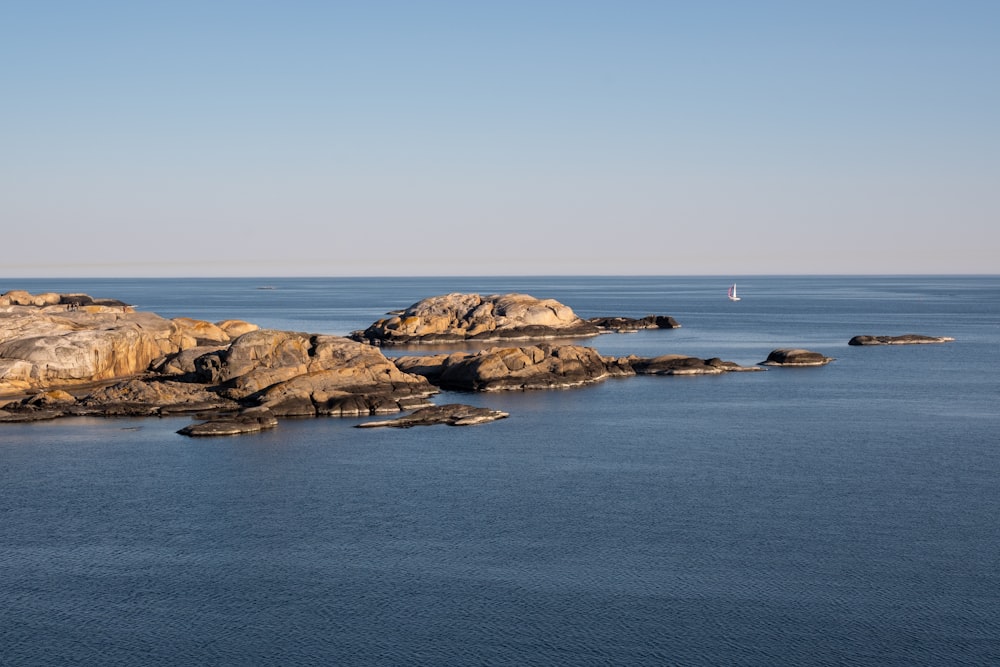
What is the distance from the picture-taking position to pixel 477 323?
142500mm

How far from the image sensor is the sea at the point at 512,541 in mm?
33875

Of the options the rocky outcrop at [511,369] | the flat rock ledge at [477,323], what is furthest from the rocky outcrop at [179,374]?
the flat rock ledge at [477,323]

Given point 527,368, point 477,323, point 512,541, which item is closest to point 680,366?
point 527,368

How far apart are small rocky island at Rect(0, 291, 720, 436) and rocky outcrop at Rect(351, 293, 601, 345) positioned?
34927mm

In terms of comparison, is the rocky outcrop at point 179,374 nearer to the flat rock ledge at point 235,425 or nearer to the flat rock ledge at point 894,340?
the flat rock ledge at point 235,425

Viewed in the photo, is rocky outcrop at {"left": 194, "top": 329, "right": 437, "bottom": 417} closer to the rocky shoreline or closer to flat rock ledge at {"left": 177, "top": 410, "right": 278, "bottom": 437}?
the rocky shoreline

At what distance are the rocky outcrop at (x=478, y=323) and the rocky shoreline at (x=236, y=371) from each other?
32911 mm

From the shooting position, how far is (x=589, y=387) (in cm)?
9362

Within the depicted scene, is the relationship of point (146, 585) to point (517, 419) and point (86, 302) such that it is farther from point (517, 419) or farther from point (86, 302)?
point (86, 302)

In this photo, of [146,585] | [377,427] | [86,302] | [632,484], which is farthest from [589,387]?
[86,302]

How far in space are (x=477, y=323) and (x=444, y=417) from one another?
229 feet

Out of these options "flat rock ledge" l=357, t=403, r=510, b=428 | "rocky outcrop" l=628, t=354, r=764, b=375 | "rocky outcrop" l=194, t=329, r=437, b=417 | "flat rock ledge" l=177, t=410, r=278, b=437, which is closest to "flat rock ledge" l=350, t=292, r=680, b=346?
"rocky outcrop" l=628, t=354, r=764, b=375

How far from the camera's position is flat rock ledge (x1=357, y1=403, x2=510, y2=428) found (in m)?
71.6

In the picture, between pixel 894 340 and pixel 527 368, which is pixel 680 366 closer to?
pixel 527 368
